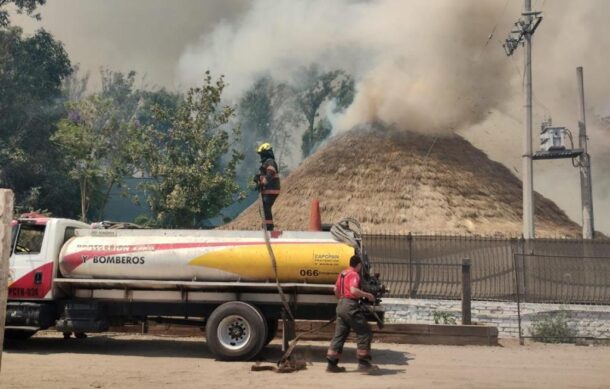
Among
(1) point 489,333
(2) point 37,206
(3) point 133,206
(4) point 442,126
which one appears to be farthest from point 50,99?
(1) point 489,333

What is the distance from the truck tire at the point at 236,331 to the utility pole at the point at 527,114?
12200 mm

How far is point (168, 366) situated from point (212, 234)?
2.25m

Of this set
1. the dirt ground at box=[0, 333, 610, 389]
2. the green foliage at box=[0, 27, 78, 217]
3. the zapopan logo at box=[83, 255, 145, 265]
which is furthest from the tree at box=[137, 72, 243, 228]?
the zapopan logo at box=[83, 255, 145, 265]

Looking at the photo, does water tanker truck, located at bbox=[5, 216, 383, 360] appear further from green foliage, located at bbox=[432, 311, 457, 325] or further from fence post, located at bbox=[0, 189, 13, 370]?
green foliage, located at bbox=[432, 311, 457, 325]

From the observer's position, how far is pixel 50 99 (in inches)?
1337

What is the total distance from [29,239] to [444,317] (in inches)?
363

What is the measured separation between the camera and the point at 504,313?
45.9 ft

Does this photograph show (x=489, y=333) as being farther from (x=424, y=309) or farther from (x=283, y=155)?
(x=283, y=155)

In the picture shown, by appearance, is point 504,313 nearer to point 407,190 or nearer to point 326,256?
point 326,256

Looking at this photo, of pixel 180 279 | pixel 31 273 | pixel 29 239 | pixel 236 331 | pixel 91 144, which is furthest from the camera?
pixel 91 144

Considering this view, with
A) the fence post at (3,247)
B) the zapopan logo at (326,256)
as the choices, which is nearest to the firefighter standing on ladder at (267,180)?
the zapopan logo at (326,256)

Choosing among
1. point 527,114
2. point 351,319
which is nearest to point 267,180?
point 351,319

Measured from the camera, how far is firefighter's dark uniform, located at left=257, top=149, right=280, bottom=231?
11.1 meters

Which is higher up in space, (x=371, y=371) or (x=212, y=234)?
(x=212, y=234)
